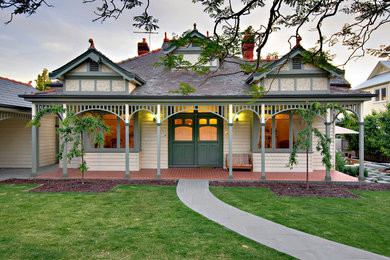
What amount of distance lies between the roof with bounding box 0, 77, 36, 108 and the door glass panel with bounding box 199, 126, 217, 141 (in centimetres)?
896

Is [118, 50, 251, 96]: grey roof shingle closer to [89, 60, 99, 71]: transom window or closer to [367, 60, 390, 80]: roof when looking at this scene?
[89, 60, 99, 71]: transom window

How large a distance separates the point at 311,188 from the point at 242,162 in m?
3.50

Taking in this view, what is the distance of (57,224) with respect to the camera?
4.89 metres

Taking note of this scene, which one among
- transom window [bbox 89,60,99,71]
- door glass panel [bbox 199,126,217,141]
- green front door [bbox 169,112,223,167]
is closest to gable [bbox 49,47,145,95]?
transom window [bbox 89,60,99,71]

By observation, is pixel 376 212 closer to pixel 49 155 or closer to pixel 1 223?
pixel 1 223

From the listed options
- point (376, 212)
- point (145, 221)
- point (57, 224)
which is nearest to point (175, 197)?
point (145, 221)

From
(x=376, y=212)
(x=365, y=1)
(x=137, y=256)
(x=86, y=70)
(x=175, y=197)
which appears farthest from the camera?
(x=86, y=70)

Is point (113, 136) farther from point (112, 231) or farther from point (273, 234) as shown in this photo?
point (273, 234)

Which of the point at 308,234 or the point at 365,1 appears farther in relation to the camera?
the point at 308,234

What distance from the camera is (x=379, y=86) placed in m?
20.2

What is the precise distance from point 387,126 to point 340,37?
1202 centimetres

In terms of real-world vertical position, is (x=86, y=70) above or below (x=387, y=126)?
above

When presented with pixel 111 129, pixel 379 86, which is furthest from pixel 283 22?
pixel 379 86

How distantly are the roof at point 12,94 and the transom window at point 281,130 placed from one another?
12109 mm
